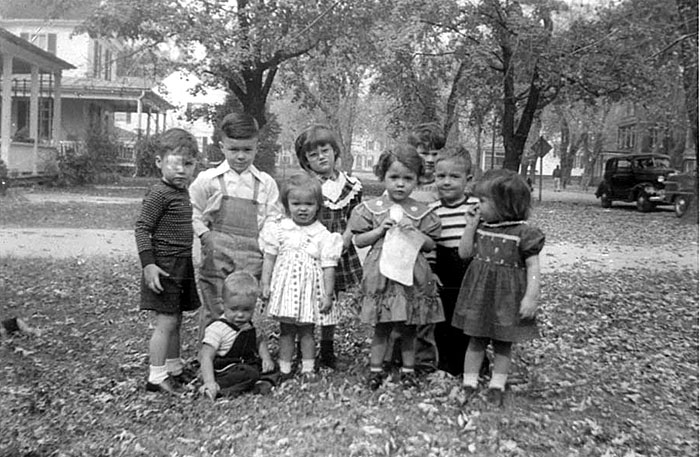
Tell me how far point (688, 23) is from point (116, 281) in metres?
5.11

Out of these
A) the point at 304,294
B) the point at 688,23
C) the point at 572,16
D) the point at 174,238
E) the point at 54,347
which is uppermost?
the point at 572,16

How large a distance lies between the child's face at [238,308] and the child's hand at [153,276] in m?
0.34

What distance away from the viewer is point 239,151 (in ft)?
12.1

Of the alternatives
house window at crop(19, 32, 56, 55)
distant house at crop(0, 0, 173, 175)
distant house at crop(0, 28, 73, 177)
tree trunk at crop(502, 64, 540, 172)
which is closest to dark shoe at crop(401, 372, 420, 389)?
distant house at crop(0, 0, 173, 175)

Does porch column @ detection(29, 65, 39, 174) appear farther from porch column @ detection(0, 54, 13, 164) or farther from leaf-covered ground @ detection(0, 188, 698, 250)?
leaf-covered ground @ detection(0, 188, 698, 250)

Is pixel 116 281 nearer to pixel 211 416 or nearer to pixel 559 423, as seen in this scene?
pixel 211 416

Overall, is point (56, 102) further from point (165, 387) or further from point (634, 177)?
point (634, 177)

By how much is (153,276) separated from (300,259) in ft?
2.36

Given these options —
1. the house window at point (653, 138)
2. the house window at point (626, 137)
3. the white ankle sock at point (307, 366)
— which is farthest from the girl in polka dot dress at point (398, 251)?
the house window at point (626, 137)

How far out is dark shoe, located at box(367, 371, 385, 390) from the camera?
3580 millimetres

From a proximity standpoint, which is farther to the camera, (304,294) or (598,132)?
(598,132)

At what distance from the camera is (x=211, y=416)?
3.26 meters

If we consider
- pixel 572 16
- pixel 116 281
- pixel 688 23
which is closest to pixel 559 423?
pixel 688 23

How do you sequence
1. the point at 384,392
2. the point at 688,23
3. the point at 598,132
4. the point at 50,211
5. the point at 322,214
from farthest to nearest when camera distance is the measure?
the point at 598,132 < the point at 50,211 < the point at 688,23 < the point at 322,214 < the point at 384,392
